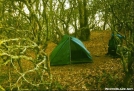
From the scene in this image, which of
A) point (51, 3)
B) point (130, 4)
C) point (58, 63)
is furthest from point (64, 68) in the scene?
point (51, 3)

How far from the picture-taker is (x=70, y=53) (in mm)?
13164

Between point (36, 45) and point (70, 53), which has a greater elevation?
point (36, 45)

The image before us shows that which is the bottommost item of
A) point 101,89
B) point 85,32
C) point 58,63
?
point 101,89

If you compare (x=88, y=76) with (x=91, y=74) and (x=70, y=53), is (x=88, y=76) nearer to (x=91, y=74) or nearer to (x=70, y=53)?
(x=91, y=74)

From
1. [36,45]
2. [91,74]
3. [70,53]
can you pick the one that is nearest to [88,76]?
[91,74]

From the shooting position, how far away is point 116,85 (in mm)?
9023

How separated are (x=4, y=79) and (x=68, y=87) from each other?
149 inches

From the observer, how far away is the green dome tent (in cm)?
1312

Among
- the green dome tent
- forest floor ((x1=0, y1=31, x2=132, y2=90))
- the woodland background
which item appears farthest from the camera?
the green dome tent

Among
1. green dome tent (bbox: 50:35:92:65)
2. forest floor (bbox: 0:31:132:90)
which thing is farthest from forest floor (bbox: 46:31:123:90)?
green dome tent (bbox: 50:35:92:65)

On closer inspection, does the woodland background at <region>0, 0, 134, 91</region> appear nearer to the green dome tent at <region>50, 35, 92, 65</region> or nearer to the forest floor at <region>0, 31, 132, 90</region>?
the forest floor at <region>0, 31, 132, 90</region>

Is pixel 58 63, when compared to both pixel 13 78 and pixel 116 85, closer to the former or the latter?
pixel 13 78

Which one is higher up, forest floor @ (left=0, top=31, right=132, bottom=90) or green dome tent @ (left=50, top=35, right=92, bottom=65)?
green dome tent @ (left=50, top=35, right=92, bottom=65)

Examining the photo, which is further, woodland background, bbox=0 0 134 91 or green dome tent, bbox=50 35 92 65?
green dome tent, bbox=50 35 92 65
